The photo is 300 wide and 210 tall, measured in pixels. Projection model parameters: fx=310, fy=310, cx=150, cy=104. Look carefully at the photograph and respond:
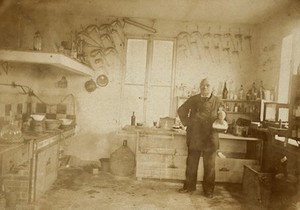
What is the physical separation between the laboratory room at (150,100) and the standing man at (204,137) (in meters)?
0.02

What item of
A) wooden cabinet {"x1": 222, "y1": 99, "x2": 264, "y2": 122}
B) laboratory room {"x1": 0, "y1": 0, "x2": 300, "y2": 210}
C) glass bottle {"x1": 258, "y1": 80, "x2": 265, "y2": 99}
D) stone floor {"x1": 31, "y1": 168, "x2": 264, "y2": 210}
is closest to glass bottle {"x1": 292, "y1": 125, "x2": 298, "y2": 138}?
laboratory room {"x1": 0, "y1": 0, "x2": 300, "y2": 210}

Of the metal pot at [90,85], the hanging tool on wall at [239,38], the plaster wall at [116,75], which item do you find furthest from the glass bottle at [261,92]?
the metal pot at [90,85]

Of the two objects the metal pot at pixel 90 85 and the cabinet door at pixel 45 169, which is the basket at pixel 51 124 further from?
the metal pot at pixel 90 85

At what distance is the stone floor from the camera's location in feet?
14.8

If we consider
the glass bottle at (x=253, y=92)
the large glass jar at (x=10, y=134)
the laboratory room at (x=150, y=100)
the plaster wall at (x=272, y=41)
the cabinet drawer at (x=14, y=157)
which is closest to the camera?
the cabinet drawer at (x=14, y=157)

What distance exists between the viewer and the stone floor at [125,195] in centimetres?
450

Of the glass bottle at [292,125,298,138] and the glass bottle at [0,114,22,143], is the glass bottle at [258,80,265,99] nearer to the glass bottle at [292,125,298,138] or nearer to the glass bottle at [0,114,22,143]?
the glass bottle at [292,125,298,138]

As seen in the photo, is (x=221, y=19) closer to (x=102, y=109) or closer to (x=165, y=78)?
(x=165, y=78)

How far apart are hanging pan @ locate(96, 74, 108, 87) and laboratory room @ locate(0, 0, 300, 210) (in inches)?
0.9

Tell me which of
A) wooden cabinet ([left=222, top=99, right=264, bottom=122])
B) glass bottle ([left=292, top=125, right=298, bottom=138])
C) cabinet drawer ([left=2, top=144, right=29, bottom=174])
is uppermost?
wooden cabinet ([left=222, top=99, right=264, bottom=122])

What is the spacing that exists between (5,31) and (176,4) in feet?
12.4

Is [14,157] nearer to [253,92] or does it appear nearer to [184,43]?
[184,43]

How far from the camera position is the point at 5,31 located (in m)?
6.79

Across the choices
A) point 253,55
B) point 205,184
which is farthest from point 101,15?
point 205,184
